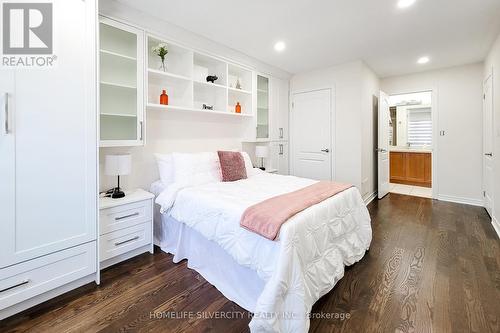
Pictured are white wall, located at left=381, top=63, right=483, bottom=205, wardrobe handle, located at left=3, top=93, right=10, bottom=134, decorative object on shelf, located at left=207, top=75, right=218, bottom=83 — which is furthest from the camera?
white wall, located at left=381, top=63, right=483, bottom=205

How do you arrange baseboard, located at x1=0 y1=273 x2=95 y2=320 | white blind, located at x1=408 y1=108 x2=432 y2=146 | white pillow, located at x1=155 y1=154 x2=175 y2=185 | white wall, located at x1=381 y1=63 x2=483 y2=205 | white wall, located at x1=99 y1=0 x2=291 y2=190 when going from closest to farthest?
baseboard, located at x1=0 y1=273 x2=95 y2=320
white wall, located at x1=99 y1=0 x2=291 y2=190
white pillow, located at x1=155 y1=154 x2=175 y2=185
white wall, located at x1=381 y1=63 x2=483 y2=205
white blind, located at x1=408 y1=108 x2=432 y2=146

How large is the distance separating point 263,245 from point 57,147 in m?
1.62

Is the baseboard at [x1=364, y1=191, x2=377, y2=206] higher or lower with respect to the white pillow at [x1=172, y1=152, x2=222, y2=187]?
lower

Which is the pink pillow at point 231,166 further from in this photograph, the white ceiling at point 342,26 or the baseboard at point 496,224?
the baseboard at point 496,224

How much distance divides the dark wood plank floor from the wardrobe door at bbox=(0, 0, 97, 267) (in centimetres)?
49

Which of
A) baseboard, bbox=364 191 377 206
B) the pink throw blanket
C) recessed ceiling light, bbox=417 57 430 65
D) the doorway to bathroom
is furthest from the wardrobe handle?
the doorway to bathroom

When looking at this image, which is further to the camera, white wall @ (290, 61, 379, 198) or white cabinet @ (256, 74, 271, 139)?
white cabinet @ (256, 74, 271, 139)

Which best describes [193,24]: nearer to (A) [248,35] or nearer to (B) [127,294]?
(A) [248,35]

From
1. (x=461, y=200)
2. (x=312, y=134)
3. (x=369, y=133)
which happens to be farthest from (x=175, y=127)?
Answer: (x=461, y=200)

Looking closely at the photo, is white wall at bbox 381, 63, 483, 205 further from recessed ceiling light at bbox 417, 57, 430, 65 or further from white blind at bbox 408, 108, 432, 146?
white blind at bbox 408, 108, 432, 146

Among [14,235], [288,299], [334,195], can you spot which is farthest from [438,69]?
[14,235]

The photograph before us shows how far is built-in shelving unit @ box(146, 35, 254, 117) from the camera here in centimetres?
287

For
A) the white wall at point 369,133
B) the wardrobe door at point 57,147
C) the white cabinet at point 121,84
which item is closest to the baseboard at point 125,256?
the wardrobe door at point 57,147

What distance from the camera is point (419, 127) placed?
6535 millimetres
